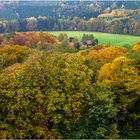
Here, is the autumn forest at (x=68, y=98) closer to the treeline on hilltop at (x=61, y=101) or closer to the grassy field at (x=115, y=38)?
the treeline on hilltop at (x=61, y=101)

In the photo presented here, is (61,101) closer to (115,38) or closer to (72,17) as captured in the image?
(115,38)

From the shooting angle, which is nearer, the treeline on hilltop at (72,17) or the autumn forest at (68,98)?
the autumn forest at (68,98)

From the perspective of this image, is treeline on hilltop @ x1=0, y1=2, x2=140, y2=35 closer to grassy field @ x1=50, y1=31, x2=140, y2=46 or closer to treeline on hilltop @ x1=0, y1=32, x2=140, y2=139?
grassy field @ x1=50, y1=31, x2=140, y2=46

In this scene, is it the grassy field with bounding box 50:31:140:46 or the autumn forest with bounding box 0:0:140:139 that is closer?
the autumn forest with bounding box 0:0:140:139

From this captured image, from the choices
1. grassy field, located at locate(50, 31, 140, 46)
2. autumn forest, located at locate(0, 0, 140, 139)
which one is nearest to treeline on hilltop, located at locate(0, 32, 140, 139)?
autumn forest, located at locate(0, 0, 140, 139)

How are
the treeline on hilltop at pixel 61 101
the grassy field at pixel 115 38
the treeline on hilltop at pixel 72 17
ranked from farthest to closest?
the treeline on hilltop at pixel 72 17 → the grassy field at pixel 115 38 → the treeline on hilltop at pixel 61 101

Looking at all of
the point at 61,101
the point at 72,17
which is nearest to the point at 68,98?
the point at 61,101

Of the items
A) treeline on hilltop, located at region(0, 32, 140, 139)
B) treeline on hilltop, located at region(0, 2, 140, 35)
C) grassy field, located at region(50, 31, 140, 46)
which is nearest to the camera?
treeline on hilltop, located at region(0, 32, 140, 139)

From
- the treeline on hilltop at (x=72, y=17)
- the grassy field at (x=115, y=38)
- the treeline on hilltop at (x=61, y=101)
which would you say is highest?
the treeline on hilltop at (x=61, y=101)

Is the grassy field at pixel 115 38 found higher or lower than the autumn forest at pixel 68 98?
lower

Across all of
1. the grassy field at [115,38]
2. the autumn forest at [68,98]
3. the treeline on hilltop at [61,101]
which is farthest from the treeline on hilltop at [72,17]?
the treeline on hilltop at [61,101]
